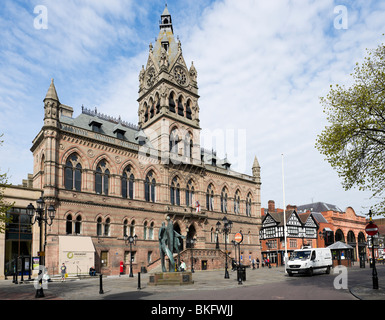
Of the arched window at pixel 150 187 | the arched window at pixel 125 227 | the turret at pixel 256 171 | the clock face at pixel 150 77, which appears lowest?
the arched window at pixel 125 227

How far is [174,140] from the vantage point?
47562mm

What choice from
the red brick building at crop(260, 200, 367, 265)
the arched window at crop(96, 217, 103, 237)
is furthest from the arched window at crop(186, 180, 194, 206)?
the red brick building at crop(260, 200, 367, 265)

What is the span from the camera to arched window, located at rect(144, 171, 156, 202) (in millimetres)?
42209

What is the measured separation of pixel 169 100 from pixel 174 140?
18.8 ft

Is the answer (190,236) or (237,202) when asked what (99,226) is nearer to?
(190,236)

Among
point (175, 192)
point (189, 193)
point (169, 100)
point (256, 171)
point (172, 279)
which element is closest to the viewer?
point (172, 279)

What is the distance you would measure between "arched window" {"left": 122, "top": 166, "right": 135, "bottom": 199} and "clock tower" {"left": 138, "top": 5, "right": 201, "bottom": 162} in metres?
5.83

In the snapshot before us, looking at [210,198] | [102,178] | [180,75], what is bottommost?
[210,198]

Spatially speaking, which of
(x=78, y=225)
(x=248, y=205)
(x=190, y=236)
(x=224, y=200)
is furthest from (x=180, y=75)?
(x=78, y=225)

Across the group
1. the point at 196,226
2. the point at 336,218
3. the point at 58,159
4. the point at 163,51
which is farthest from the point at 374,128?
the point at 336,218

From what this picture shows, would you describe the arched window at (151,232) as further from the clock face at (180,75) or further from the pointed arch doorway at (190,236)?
the clock face at (180,75)

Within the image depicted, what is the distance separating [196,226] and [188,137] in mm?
12347

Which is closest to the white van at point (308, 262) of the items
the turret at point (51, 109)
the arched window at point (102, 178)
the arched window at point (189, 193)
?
the arched window at point (189, 193)

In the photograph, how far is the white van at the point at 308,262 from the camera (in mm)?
28244
